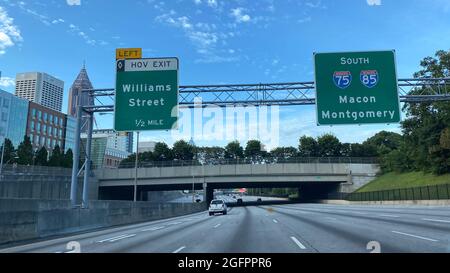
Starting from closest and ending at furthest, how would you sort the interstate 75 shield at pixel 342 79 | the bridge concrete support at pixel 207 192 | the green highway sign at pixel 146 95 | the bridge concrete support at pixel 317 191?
the interstate 75 shield at pixel 342 79
the green highway sign at pixel 146 95
the bridge concrete support at pixel 207 192
the bridge concrete support at pixel 317 191

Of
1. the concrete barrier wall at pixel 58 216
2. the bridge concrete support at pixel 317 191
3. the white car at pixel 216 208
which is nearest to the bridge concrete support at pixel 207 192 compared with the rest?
the bridge concrete support at pixel 317 191

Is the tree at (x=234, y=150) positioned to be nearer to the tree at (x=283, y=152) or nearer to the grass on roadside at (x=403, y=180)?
the tree at (x=283, y=152)

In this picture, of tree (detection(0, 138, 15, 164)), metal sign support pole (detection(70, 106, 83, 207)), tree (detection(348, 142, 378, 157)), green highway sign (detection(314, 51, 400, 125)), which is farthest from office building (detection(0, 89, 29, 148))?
green highway sign (detection(314, 51, 400, 125))

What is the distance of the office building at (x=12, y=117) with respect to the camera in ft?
332

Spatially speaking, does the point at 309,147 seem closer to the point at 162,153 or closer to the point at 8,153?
the point at 162,153

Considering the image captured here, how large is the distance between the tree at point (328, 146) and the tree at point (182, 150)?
138 ft

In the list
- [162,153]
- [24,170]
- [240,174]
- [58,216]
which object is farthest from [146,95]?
[162,153]

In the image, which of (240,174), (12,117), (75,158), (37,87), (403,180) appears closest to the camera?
(75,158)

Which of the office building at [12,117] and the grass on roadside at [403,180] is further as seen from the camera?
the office building at [12,117]

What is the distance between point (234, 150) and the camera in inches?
5197

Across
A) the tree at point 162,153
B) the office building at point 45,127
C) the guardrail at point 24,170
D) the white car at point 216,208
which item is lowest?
the white car at point 216,208

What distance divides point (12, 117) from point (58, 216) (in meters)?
98.0

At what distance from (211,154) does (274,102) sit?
118969 millimetres
